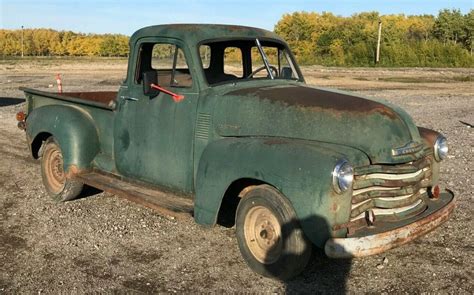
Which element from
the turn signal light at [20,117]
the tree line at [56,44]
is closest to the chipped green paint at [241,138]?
the turn signal light at [20,117]

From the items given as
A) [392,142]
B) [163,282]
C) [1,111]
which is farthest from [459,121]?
[1,111]

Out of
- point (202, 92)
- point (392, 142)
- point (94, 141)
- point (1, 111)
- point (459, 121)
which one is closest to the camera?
point (392, 142)

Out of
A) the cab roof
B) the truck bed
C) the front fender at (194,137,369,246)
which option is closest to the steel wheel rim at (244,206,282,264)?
the front fender at (194,137,369,246)

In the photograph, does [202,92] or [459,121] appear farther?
[459,121]

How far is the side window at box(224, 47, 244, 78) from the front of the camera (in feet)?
18.1

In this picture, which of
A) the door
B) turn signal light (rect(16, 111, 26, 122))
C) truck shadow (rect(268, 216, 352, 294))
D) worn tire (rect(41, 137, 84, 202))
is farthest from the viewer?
turn signal light (rect(16, 111, 26, 122))

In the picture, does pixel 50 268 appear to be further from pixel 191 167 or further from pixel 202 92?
pixel 202 92

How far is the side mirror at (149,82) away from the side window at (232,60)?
0.74 meters

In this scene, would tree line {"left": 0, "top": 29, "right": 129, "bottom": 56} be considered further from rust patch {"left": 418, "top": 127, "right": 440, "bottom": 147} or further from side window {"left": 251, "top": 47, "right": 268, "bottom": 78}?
rust patch {"left": 418, "top": 127, "right": 440, "bottom": 147}

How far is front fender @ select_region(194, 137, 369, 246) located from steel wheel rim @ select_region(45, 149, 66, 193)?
2615 millimetres

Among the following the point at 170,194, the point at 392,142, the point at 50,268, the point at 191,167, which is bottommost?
the point at 50,268

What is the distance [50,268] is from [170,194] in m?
1.30

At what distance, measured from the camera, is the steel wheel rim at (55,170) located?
642cm

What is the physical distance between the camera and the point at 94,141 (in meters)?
6.02
